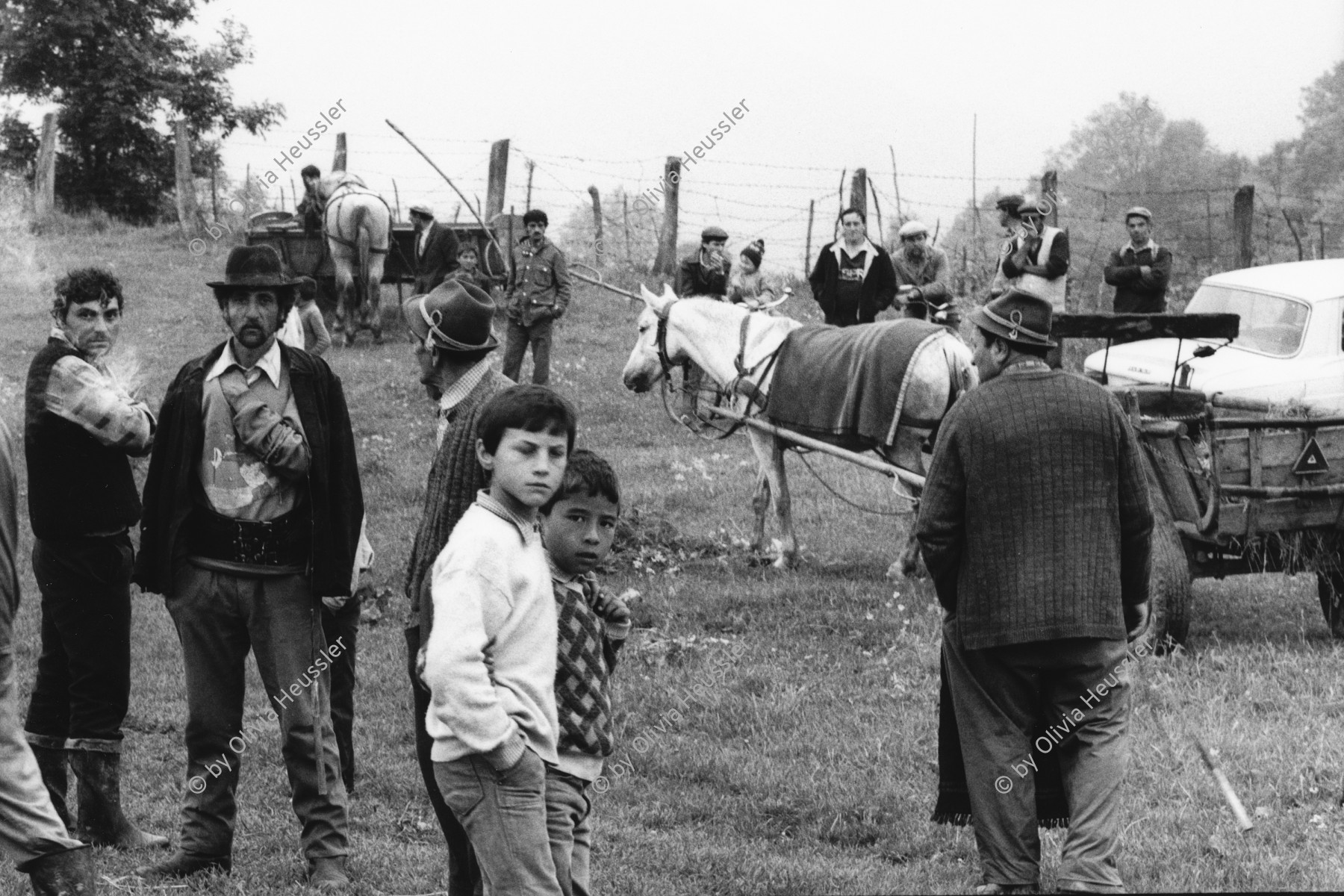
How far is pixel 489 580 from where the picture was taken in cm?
360

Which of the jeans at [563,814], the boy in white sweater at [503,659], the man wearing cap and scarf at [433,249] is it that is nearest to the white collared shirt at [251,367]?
the boy in white sweater at [503,659]

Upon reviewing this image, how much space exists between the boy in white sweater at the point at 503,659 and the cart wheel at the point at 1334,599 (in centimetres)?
594

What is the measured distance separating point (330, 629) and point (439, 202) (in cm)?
2089

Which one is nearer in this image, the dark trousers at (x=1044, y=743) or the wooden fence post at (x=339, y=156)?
the dark trousers at (x=1044, y=743)

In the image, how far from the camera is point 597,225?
24156 millimetres

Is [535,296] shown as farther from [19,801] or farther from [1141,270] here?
[19,801]

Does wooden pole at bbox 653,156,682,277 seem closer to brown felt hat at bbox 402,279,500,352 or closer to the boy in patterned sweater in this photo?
brown felt hat at bbox 402,279,500,352

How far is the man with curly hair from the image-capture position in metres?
5.37

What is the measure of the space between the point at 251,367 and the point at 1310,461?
17.1 feet

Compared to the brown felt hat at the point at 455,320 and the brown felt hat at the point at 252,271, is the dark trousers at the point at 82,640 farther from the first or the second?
the brown felt hat at the point at 455,320

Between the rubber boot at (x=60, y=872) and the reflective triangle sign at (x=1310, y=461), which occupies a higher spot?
the reflective triangle sign at (x=1310, y=461)

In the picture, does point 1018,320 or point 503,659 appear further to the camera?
point 1018,320

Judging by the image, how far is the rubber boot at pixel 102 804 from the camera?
18.4 feet

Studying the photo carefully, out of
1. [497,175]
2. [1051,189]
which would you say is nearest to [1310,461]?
[1051,189]
